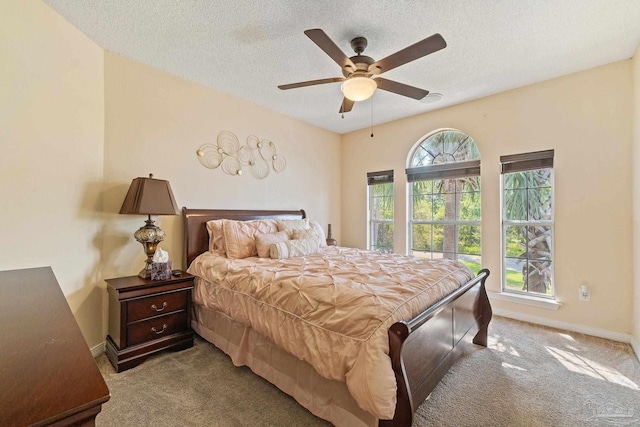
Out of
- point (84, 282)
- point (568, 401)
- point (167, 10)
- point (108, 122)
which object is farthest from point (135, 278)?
point (568, 401)

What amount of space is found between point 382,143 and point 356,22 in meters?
2.61

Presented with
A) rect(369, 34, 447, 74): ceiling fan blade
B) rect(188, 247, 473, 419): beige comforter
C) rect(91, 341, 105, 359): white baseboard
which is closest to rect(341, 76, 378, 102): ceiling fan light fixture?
rect(369, 34, 447, 74): ceiling fan blade

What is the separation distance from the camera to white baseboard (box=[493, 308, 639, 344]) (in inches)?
107

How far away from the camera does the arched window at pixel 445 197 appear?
3.79 meters

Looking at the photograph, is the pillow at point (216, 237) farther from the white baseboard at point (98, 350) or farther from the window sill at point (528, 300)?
the window sill at point (528, 300)

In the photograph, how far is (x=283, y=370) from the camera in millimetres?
1947

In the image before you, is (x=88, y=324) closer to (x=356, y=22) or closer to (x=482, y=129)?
(x=356, y=22)

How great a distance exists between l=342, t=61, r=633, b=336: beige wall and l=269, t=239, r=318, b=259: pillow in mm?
2235

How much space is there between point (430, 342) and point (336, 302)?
66cm

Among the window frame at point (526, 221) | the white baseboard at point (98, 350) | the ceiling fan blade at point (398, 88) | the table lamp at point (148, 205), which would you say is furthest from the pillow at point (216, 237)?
the window frame at point (526, 221)

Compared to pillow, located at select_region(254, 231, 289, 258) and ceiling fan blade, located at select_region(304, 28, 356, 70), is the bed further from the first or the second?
ceiling fan blade, located at select_region(304, 28, 356, 70)

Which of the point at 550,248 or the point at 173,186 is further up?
the point at 173,186

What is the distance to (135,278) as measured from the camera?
2523 millimetres

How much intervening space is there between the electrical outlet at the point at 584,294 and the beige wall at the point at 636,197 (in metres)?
0.32
